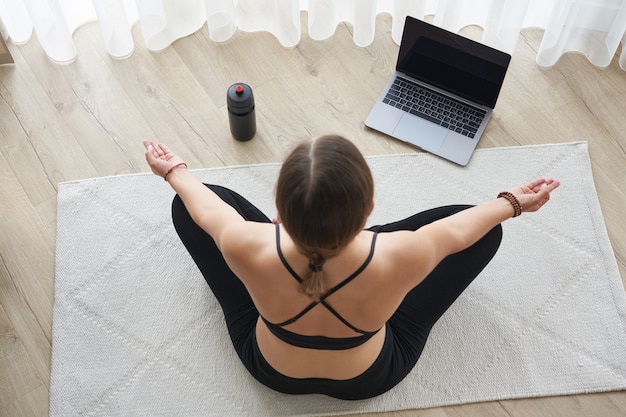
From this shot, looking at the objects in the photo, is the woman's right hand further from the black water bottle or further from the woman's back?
the black water bottle

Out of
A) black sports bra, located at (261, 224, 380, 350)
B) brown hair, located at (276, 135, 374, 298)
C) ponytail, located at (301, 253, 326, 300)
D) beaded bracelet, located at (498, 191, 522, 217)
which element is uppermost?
brown hair, located at (276, 135, 374, 298)

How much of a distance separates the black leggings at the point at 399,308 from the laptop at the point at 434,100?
0.42m

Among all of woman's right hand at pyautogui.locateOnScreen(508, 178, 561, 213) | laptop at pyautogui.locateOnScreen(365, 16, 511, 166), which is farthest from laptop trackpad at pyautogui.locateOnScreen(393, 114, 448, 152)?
woman's right hand at pyautogui.locateOnScreen(508, 178, 561, 213)

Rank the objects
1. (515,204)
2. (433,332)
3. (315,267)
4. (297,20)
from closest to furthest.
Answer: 1. (315,267)
2. (515,204)
3. (433,332)
4. (297,20)

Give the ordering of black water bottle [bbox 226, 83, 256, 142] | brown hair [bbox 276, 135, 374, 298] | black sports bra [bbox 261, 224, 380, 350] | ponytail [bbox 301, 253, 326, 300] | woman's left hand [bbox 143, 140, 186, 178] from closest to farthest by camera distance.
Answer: brown hair [bbox 276, 135, 374, 298] → ponytail [bbox 301, 253, 326, 300] → black sports bra [bbox 261, 224, 380, 350] → woman's left hand [bbox 143, 140, 186, 178] → black water bottle [bbox 226, 83, 256, 142]

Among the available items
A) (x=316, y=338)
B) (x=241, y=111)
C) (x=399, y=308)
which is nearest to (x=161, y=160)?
(x=241, y=111)

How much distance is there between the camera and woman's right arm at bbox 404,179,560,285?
1.36m

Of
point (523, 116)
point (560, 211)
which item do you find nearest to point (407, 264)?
point (560, 211)

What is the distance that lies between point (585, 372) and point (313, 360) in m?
0.71

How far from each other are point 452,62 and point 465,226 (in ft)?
2.15

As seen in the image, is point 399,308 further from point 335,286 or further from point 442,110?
point 442,110

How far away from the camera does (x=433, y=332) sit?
181cm

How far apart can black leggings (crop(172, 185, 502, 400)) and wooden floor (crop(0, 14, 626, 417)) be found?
429mm

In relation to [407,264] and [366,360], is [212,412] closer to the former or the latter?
[366,360]
